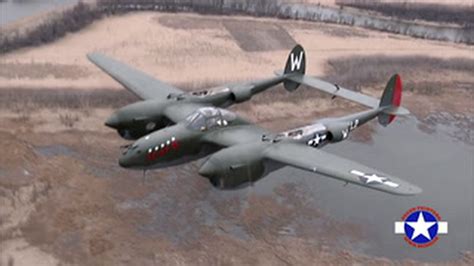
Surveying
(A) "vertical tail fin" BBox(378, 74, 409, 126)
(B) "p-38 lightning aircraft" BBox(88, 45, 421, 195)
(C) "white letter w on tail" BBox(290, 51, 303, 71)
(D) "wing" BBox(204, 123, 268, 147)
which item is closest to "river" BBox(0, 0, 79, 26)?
(B) "p-38 lightning aircraft" BBox(88, 45, 421, 195)

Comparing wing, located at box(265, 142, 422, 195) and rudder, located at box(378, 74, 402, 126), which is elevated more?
rudder, located at box(378, 74, 402, 126)

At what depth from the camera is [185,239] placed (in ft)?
69.5

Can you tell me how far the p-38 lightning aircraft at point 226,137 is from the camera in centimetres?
2119

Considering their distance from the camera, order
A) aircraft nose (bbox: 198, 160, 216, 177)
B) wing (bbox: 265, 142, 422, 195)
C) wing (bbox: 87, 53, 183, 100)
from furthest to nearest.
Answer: wing (bbox: 87, 53, 183, 100) → aircraft nose (bbox: 198, 160, 216, 177) → wing (bbox: 265, 142, 422, 195)

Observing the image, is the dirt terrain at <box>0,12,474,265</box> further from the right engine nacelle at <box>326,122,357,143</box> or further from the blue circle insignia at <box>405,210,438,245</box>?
the right engine nacelle at <box>326,122,357,143</box>

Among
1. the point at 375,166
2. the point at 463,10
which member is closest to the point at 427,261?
the point at 375,166

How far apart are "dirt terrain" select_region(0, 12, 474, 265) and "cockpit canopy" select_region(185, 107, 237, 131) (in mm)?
2787

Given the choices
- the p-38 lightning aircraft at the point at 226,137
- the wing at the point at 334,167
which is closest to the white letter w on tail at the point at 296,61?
the p-38 lightning aircraft at the point at 226,137

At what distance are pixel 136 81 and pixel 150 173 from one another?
6288 mm

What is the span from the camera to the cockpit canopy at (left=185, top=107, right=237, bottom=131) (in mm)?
23947

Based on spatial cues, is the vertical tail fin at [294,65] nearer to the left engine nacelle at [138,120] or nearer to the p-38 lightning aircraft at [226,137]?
the p-38 lightning aircraft at [226,137]

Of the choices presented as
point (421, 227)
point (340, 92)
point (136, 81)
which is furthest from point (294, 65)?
point (421, 227)

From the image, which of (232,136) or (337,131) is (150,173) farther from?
(337,131)

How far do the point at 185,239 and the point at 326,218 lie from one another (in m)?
6.29
